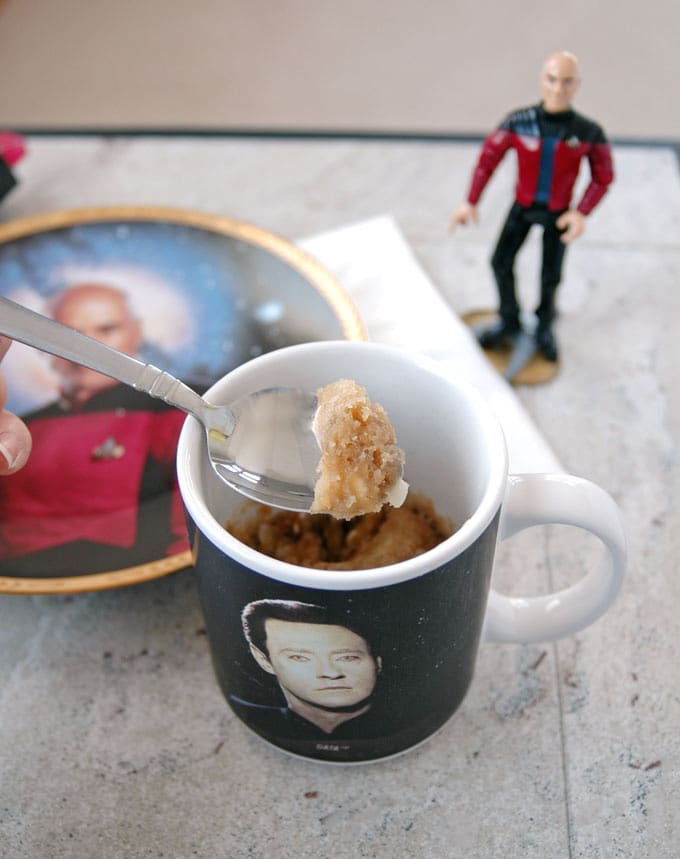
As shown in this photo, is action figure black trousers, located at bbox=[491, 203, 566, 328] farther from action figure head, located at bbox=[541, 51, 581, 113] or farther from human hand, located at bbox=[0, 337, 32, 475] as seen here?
human hand, located at bbox=[0, 337, 32, 475]

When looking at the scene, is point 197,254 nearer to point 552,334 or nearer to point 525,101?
point 552,334

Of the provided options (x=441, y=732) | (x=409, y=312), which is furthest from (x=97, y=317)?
(x=441, y=732)

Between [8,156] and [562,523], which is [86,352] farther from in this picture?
[8,156]

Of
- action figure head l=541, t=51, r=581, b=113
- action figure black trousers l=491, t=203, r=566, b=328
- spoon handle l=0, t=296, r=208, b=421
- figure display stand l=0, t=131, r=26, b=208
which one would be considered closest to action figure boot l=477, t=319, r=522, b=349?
action figure black trousers l=491, t=203, r=566, b=328

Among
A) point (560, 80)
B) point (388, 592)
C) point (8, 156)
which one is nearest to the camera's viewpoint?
point (388, 592)

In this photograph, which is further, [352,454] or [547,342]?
[547,342]

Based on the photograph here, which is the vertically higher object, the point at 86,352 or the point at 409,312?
the point at 86,352

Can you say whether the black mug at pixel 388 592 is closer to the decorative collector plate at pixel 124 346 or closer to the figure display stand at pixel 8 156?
the decorative collector plate at pixel 124 346

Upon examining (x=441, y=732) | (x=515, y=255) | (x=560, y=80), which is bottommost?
(x=441, y=732)
